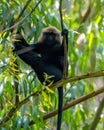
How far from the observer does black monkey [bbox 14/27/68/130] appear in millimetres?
3477

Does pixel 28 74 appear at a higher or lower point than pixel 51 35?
lower

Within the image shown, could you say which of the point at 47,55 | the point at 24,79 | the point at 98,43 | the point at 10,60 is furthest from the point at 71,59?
the point at 10,60

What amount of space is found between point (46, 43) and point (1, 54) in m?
0.90

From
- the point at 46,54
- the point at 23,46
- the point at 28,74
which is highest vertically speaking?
the point at 23,46

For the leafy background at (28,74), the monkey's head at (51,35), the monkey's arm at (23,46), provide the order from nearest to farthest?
the leafy background at (28,74) → the monkey's arm at (23,46) → the monkey's head at (51,35)

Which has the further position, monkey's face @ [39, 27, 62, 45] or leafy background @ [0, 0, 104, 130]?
monkey's face @ [39, 27, 62, 45]

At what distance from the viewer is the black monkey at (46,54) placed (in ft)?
11.4

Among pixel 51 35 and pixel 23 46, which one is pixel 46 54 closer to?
pixel 51 35

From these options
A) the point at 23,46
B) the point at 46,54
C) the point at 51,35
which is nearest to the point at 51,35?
the point at 51,35

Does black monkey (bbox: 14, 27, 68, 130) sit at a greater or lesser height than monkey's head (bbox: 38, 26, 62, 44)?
lesser

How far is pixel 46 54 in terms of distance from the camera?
3.62 meters

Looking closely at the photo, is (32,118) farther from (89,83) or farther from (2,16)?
(89,83)

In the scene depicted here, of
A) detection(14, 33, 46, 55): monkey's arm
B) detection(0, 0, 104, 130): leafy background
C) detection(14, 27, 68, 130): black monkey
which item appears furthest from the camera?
detection(14, 27, 68, 130): black monkey

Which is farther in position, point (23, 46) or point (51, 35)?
point (51, 35)
